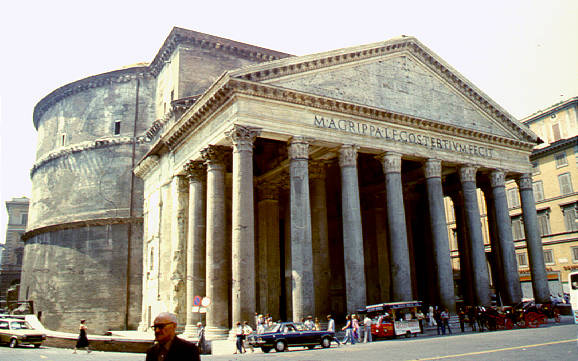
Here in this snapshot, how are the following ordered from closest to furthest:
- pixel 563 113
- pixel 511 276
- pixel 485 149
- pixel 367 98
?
Answer: 1. pixel 367 98
2. pixel 511 276
3. pixel 485 149
4. pixel 563 113

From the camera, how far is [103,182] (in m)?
32.8

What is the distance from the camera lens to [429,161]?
2286 centimetres

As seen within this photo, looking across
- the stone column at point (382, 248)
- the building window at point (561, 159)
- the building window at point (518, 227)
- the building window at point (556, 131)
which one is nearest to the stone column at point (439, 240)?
the stone column at point (382, 248)

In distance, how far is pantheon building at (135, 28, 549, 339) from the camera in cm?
1831

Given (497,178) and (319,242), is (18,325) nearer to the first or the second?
(319,242)

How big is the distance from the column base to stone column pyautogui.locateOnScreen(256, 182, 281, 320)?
569cm

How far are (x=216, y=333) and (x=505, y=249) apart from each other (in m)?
15.0

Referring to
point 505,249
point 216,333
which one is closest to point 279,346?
point 216,333

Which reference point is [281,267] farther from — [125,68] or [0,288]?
[0,288]

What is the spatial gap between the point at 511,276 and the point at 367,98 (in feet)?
38.0

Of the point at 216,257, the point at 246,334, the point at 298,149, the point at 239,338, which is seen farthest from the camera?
the point at 298,149

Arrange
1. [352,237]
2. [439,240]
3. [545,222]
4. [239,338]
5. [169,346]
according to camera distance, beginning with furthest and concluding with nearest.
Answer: [545,222], [439,240], [352,237], [239,338], [169,346]

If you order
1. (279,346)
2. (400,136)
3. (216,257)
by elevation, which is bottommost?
(279,346)

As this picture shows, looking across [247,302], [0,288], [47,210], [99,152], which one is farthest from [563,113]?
[0,288]
